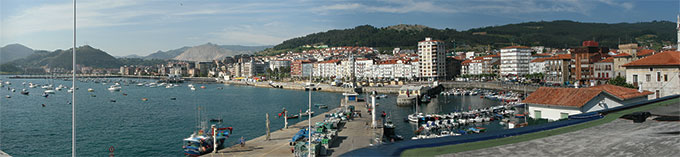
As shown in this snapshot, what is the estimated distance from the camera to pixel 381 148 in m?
7.18

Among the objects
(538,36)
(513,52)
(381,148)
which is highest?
(538,36)

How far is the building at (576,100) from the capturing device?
15213 millimetres

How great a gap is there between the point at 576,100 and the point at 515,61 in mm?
58912

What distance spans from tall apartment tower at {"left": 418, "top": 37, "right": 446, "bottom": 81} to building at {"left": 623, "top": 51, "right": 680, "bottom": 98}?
52.5m

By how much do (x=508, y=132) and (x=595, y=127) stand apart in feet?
6.66

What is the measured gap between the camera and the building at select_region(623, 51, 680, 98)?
17.8m

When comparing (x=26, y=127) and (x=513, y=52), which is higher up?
(x=513, y=52)

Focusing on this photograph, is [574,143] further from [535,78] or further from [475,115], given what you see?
[535,78]

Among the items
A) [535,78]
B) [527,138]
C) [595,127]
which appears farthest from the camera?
[535,78]

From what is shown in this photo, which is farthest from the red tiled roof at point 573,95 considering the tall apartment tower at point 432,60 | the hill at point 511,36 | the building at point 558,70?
the hill at point 511,36

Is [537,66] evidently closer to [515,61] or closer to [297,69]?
[515,61]

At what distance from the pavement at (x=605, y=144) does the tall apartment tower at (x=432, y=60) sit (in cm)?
6461

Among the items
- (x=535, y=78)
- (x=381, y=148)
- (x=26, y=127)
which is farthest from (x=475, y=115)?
(x=535, y=78)

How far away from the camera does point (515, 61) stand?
7088 centimetres
